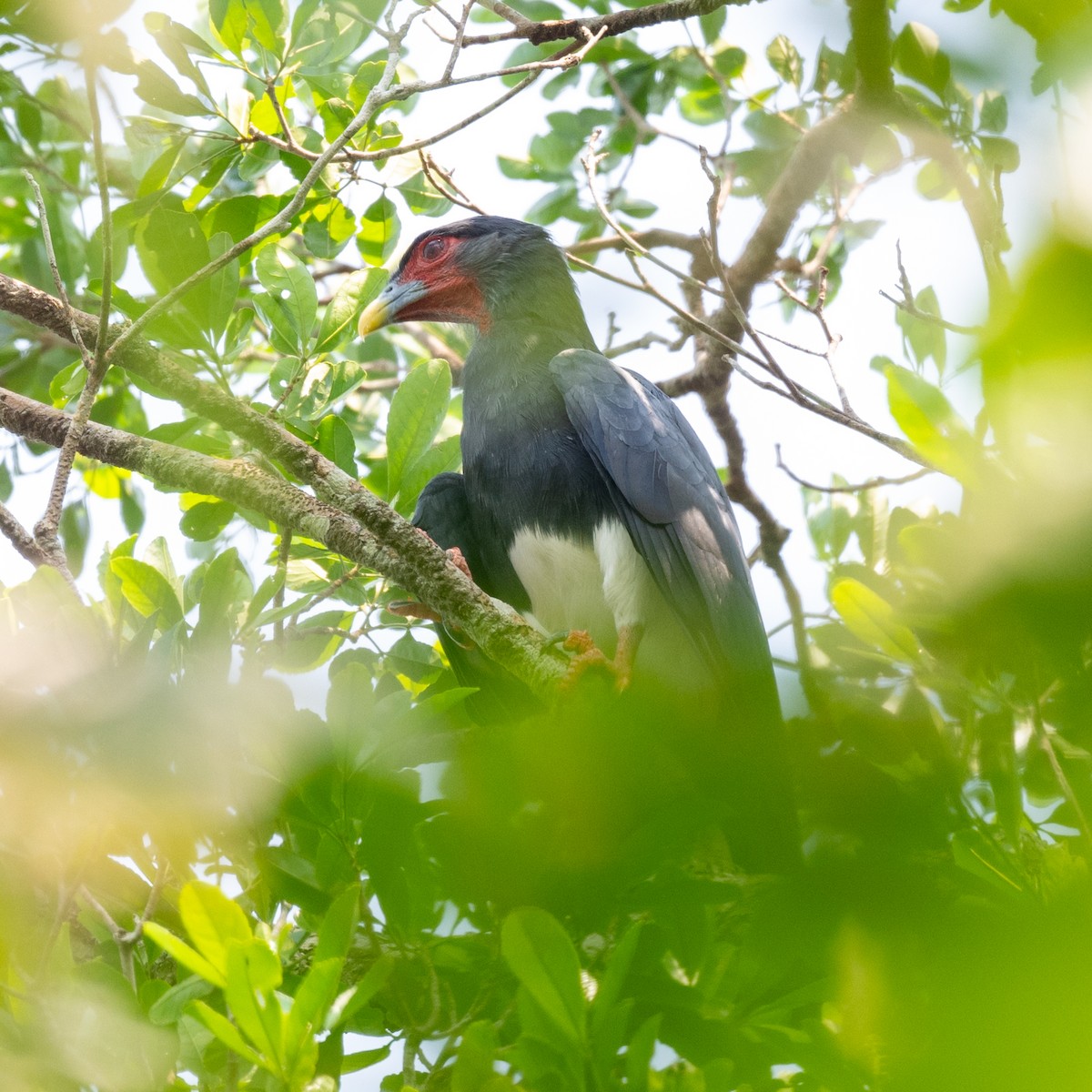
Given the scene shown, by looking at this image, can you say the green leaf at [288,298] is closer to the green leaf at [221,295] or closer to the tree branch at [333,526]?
the green leaf at [221,295]

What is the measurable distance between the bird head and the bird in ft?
1.07

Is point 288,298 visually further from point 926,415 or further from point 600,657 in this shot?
point 926,415

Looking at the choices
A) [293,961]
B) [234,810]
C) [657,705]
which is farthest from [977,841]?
[293,961]

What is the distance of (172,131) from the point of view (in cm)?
358

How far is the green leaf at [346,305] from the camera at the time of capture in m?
3.40

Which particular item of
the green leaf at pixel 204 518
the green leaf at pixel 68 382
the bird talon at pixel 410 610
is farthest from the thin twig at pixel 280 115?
the bird talon at pixel 410 610

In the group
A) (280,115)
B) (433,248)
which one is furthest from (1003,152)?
(433,248)

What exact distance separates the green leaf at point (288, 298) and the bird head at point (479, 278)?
1537mm

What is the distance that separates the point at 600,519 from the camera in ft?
13.0

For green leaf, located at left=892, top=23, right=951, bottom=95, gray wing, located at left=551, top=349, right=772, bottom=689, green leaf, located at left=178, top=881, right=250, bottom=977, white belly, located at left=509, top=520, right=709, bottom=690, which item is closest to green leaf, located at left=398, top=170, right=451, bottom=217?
gray wing, located at left=551, top=349, right=772, bottom=689

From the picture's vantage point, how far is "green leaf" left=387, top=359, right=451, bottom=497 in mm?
3395

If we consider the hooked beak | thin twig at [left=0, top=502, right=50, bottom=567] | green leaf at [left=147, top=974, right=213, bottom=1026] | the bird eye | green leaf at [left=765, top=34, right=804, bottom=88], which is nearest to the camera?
green leaf at [left=147, top=974, right=213, bottom=1026]

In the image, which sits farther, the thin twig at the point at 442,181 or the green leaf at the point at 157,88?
the thin twig at the point at 442,181

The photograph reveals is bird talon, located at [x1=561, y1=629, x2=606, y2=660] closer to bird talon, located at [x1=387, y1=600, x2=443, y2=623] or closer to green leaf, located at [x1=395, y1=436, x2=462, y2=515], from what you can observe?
bird talon, located at [x1=387, y1=600, x2=443, y2=623]
